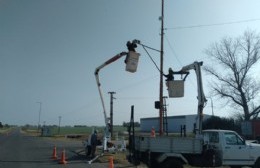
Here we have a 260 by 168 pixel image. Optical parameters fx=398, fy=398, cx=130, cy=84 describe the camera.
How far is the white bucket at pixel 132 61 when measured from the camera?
1767 cm

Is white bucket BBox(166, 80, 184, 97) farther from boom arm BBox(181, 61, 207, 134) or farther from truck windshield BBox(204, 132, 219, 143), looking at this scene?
truck windshield BBox(204, 132, 219, 143)

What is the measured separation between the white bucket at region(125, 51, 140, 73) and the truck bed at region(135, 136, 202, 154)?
3.60 m

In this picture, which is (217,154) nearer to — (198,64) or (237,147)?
(237,147)

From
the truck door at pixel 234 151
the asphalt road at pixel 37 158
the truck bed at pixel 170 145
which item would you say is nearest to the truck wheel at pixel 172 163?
the truck bed at pixel 170 145

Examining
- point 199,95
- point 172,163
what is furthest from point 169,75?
point 172,163

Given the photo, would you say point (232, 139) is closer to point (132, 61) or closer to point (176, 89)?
point (176, 89)

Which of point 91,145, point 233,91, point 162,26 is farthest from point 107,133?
point 233,91

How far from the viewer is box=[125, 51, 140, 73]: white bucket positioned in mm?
17672

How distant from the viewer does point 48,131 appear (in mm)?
84812

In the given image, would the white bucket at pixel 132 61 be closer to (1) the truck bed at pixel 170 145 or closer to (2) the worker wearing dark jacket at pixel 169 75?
(2) the worker wearing dark jacket at pixel 169 75

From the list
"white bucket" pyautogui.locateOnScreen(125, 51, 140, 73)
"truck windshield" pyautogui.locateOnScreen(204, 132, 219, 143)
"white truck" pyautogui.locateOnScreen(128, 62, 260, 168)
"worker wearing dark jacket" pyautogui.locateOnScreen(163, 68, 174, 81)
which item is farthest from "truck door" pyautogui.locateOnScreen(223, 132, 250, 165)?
"white bucket" pyautogui.locateOnScreen(125, 51, 140, 73)

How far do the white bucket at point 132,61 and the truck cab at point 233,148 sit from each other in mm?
4318

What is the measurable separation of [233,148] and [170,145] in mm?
3889

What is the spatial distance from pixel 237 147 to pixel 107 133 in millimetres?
10453
